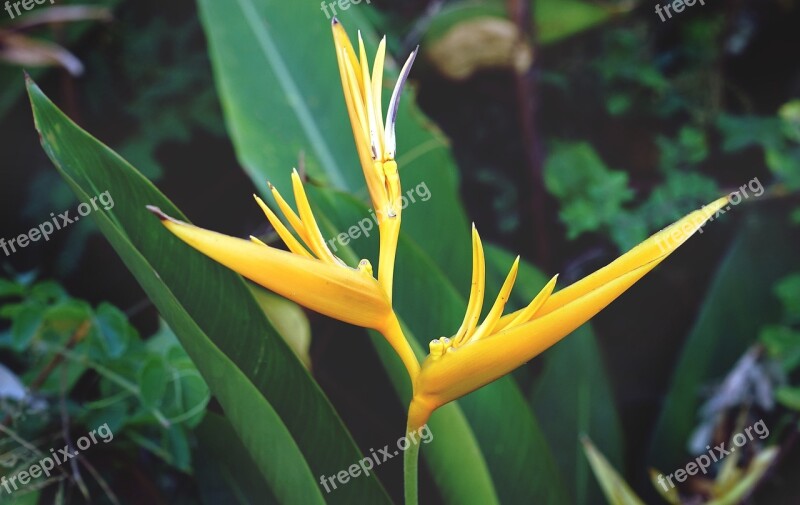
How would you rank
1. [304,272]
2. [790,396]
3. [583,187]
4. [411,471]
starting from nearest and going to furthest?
[304,272] < [411,471] < [790,396] < [583,187]

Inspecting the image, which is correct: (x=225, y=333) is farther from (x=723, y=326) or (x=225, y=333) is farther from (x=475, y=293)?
(x=723, y=326)

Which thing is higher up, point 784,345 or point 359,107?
point 359,107

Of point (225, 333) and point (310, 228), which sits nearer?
point (310, 228)

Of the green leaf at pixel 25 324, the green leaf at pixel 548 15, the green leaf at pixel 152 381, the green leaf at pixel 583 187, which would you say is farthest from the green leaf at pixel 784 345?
the green leaf at pixel 25 324

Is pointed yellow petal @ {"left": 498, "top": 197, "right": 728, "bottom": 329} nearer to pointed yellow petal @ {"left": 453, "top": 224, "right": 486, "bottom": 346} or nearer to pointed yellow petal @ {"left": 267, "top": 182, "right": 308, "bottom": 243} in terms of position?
pointed yellow petal @ {"left": 453, "top": 224, "right": 486, "bottom": 346}

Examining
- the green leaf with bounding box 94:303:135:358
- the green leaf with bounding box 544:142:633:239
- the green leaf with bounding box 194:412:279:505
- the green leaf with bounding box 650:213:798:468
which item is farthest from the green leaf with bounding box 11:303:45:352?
A: the green leaf with bounding box 650:213:798:468

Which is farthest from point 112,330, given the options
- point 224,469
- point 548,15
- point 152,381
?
point 548,15

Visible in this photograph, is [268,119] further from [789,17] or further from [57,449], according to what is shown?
[789,17]
